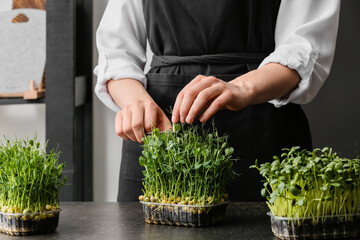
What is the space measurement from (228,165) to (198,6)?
0.73 meters

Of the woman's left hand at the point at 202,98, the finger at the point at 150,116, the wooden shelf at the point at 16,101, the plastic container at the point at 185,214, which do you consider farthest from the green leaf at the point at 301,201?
the wooden shelf at the point at 16,101

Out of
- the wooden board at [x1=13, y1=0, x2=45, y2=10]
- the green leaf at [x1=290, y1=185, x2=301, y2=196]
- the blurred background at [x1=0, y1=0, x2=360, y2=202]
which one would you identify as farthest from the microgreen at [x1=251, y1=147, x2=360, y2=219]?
the wooden board at [x1=13, y1=0, x2=45, y2=10]

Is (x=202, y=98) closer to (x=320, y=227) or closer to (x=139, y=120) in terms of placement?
(x=139, y=120)

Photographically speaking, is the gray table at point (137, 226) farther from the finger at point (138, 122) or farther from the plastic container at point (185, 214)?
the finger at point (138, 122)

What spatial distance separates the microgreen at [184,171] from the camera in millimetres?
1089

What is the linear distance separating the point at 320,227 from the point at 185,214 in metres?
0.28

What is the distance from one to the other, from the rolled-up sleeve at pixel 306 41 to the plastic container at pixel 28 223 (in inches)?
29.5

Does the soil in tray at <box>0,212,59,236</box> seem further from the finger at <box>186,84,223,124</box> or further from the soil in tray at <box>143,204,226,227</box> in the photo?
the finger at <box>186,84,223,124</box>

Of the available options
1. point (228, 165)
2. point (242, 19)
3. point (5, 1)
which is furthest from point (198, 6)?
point (5, 1)

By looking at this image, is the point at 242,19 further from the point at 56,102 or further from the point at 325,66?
the point at 56,102

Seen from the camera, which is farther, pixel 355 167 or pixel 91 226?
pixel 91 226

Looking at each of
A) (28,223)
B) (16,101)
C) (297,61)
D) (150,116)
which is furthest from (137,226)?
(16,101)

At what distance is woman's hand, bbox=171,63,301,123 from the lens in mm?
1203

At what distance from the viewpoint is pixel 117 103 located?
1.64m
